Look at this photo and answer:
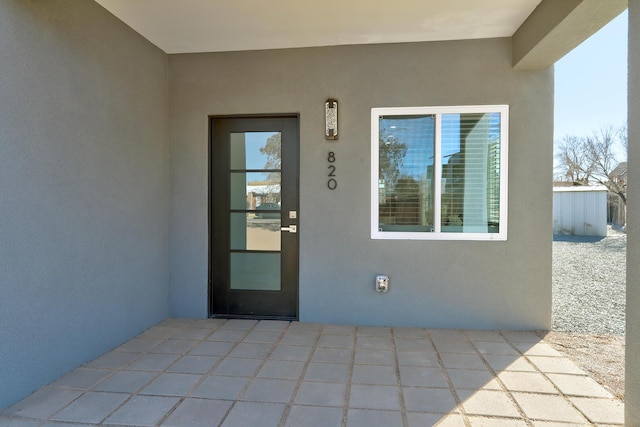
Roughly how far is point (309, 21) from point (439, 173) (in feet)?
6.08

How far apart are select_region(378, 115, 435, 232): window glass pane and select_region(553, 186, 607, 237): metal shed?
444 inches

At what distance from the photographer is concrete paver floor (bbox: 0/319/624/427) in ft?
6.69

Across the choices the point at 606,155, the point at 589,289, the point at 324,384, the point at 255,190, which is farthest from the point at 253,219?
the point at 606,155

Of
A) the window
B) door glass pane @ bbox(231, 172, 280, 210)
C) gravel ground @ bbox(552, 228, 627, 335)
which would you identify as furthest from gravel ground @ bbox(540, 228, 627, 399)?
door glass pane @ bbox(231, 172, 280, 210)

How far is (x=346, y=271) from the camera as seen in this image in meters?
3.64

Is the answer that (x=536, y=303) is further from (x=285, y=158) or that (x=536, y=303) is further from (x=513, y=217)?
(x=285, y=158)

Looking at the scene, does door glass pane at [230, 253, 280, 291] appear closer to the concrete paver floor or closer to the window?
the concrete paver floor

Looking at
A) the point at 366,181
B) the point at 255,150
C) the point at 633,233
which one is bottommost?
the point at 633,233

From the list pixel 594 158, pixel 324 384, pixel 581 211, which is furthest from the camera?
pixel 594 158

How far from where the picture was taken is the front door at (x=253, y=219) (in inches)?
149

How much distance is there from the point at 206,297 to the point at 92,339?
116 centimetres

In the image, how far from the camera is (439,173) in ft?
11.7

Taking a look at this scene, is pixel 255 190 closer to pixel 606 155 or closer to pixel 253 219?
pixel 253 219

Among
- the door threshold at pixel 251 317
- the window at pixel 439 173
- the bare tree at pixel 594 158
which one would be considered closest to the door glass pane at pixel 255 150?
the window at pixel 439 173
